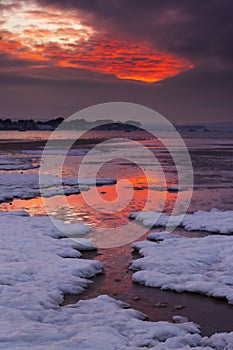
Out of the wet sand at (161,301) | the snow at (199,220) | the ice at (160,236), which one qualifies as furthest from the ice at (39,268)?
the snow at (199,220)

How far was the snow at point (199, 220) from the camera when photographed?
13.4 meters

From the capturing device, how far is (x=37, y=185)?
2280cm

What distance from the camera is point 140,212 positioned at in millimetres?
15953

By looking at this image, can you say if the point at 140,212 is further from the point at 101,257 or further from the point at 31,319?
the point at 31,319

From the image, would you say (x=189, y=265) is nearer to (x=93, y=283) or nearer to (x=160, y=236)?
(x=93, y=283)

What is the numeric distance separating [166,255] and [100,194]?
1018cm

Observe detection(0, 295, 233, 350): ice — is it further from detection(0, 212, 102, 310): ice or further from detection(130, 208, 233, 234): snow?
detection(130, 208, 233, 234): snow

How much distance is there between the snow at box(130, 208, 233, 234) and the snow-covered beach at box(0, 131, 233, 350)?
0.11 feet

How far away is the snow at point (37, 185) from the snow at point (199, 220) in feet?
21.2

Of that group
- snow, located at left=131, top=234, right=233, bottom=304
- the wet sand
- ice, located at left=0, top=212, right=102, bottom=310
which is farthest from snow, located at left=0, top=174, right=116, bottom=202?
the wet sand

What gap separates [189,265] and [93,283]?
2334 millimetres

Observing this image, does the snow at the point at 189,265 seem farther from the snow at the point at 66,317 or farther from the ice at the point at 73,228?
the ice at the point at 73,228

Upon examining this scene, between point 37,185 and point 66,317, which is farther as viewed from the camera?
point 37,185

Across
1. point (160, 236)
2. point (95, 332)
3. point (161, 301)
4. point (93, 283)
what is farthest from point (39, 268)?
point (160, 236)
